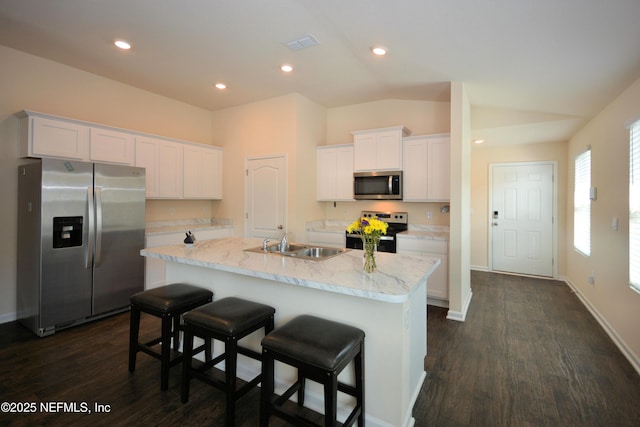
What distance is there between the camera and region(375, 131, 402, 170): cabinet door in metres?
4.16

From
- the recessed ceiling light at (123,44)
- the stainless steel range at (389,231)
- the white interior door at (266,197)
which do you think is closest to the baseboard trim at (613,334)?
Result: the stainless steel range at (389,231)

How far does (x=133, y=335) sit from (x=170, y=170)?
2.74 metres

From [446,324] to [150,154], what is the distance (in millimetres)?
4398

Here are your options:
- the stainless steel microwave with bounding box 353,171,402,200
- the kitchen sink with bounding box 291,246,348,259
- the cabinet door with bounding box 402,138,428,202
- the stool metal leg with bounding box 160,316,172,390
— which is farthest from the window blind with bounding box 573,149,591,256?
the stool metal leg with bounding box 160,316,172,390

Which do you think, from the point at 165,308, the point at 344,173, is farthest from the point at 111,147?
the point at 344,173

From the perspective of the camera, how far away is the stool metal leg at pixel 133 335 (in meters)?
2.29

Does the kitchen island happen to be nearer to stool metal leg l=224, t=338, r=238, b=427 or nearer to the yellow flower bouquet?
the yellow flower bouquet

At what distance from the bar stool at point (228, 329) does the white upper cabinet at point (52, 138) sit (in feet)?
9.01

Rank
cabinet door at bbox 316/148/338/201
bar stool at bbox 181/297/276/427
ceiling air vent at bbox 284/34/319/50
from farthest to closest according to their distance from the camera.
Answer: cabinet door at bbox 316/148/338/201 → ceiling air vent at bbox 284/34/319/50 → bar stool at bbox 181/297/276/427

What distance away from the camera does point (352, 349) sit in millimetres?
1546

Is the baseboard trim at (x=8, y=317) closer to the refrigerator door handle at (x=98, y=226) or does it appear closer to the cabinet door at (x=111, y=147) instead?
the refrigerator door handle at (x=98, y=226)

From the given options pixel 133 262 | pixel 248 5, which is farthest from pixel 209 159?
pixel 248 5

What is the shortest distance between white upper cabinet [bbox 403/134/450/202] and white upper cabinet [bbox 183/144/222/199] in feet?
10.1

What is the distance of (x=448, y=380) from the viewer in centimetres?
226
